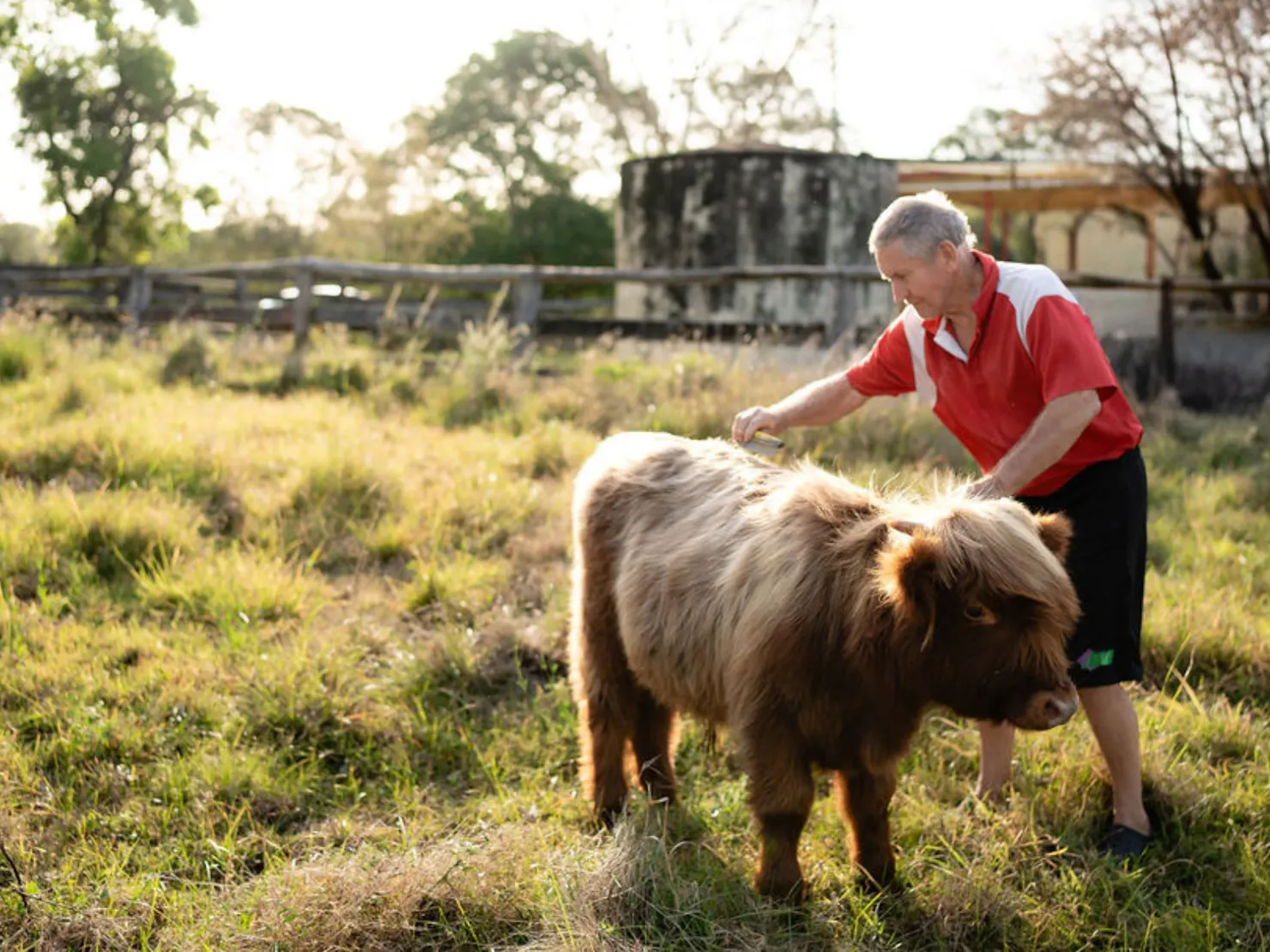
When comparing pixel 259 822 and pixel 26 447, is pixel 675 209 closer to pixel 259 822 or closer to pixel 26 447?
pixel 26 447

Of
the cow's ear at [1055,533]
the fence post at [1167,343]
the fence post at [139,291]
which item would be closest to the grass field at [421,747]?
the cow's ear at [1055,533]

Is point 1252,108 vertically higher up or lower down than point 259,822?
higher up

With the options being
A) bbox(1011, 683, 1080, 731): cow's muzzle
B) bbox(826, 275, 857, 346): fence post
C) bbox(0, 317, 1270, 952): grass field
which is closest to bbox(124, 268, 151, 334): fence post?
bbox(0, 317, 1270, 952): grass field

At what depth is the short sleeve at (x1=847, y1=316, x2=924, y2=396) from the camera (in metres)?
4.15

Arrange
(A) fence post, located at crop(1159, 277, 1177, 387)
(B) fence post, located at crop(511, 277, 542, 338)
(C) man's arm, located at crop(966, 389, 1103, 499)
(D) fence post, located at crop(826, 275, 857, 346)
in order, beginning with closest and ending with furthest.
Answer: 1. (C) man's arm, located at crop(966, 389, 1103, 499)
2. (D) fence post, located at crop(826, 275, 857, 346)
3. (B) fence post, located at crop(511, 277, 542, 338)
4. (A) fence post, located at crop(1159, 277, 1177, 387)

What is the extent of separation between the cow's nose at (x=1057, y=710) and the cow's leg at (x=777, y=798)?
0.75 metres

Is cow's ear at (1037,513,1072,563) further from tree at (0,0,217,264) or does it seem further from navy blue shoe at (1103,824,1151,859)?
tree at (0,0,217,264)

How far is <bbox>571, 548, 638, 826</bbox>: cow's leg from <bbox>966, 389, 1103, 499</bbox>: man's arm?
1470 millimetres

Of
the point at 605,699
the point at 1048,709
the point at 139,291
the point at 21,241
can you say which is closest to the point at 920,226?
the point at 1048,709

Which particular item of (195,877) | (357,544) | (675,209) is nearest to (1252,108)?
(675,209)

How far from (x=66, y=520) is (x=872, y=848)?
4.74 meters

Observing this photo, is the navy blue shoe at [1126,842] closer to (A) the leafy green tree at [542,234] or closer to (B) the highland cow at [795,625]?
(B) the highland cow at [795,625]

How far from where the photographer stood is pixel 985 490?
3338 mm

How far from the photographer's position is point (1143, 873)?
3.80 m
